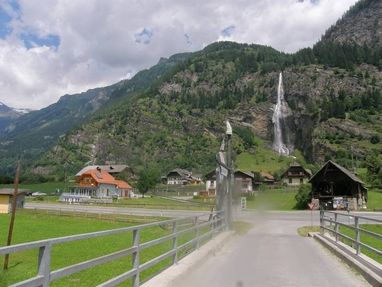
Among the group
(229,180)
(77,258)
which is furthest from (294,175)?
(77,258)

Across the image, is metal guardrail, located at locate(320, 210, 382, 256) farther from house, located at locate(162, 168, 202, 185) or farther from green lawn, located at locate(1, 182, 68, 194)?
house, located at locate(162, 168, 202, 185)

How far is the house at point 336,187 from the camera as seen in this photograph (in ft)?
220

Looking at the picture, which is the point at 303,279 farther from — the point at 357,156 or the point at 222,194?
the point at 357,156

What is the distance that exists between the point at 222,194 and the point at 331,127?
166692 mm

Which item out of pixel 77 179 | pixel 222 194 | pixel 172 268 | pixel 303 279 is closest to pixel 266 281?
pixel 303 279

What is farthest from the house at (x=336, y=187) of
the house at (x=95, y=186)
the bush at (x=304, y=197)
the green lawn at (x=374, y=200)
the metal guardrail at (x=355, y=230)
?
the house at (x=95, y=186)

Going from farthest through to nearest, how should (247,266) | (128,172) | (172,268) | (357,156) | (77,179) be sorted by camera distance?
(128,172)
(357,156)
(77,179)
(247,266)
(172,268)

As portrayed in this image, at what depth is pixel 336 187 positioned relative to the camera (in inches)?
2808

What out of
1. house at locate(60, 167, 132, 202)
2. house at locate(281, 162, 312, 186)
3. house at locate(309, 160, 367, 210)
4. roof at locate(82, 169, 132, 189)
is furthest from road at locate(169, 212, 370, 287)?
house at locate(281, 162, 312, 186)

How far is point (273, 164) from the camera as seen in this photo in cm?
18062

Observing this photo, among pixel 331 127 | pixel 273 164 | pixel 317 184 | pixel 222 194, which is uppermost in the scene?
pixel 331 127

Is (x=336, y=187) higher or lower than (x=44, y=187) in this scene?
lower

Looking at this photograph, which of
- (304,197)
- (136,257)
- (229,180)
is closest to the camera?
(136,257)

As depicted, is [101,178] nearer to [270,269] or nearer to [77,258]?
[77,258]
